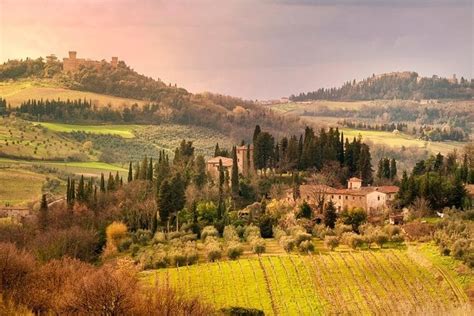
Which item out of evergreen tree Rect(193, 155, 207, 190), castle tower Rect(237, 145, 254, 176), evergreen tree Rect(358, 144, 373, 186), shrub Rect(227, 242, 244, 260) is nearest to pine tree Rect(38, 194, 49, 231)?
evergreen tree Rect(193, 155, 207, 190)

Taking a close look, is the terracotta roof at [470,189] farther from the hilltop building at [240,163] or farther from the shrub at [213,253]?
the shrub at [213,253]

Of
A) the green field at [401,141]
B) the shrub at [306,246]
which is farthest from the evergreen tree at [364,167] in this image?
the green field at [401,141]

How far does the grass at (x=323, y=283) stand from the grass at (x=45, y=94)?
70874 millimetres

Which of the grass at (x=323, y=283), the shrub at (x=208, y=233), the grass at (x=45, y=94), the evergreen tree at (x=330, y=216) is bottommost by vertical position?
the grass at (x=323, y=283)

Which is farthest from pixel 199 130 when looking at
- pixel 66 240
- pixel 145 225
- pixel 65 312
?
pixel 65 312

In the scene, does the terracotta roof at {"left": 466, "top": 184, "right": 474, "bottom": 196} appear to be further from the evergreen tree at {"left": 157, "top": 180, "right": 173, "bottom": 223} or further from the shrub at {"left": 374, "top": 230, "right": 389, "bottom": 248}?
the evergreen tree at {"left": 157, "top": 180, "right": 173, "bottom": 223}

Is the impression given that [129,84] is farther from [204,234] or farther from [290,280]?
[290,280]

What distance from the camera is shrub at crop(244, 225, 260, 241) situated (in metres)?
49.4

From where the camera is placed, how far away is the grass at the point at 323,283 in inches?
1503

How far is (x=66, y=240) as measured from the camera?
1896 inches

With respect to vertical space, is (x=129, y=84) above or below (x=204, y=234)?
above

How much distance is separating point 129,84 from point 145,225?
232 feet

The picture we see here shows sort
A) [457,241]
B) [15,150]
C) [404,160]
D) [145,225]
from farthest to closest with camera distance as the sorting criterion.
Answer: [404,160] < [15,150] < [145,225] < [457,241]

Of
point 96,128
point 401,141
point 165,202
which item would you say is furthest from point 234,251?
point 401,141
